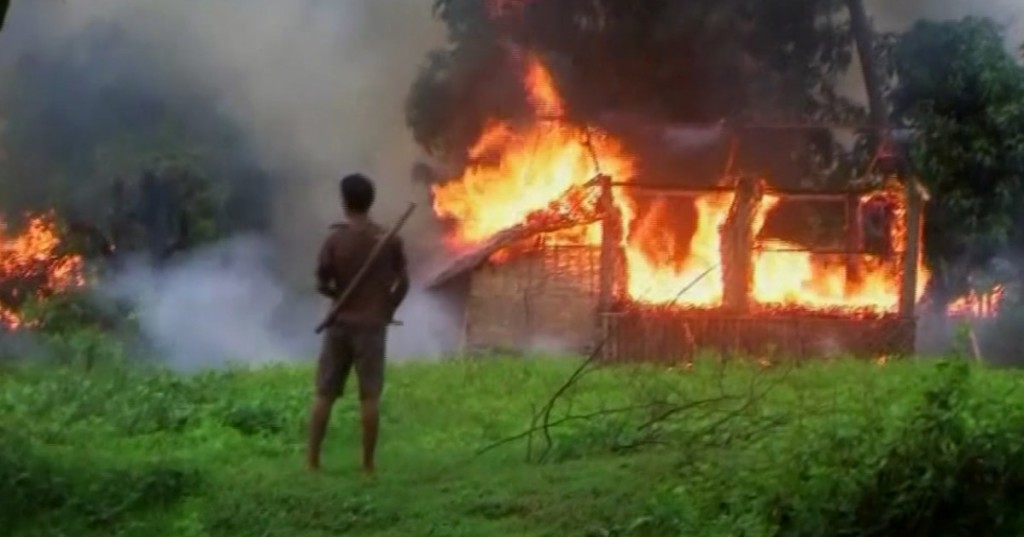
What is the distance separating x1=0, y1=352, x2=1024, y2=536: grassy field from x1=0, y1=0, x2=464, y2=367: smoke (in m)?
8.48

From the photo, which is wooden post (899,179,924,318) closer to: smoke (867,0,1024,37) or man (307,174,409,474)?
smoke (867,0,1024,37)

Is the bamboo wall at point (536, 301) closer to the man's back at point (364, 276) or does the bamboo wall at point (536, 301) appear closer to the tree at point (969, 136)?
the tree at point (969, 136)

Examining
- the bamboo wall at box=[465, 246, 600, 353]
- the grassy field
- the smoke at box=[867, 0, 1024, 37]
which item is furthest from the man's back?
the smoke at box=[867, 0, 1024, 37]

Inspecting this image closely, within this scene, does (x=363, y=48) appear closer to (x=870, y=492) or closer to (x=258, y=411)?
(x=258, y=411)

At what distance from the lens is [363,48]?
23453 mm

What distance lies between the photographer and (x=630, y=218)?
1978cm

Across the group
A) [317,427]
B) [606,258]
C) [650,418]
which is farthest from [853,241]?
[317,427]

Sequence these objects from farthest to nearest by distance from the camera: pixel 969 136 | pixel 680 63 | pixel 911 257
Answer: pixel 680 63, pixel 969 136, pixel 911 257

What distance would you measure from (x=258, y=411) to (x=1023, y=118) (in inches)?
441

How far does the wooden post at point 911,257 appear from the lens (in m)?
18.3

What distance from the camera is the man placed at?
9.34m

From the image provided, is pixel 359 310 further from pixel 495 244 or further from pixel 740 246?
pixel 495 244

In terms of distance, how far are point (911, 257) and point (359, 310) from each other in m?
10.5

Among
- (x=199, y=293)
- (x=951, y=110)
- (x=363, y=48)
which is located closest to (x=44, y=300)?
(x=199, y=293)
